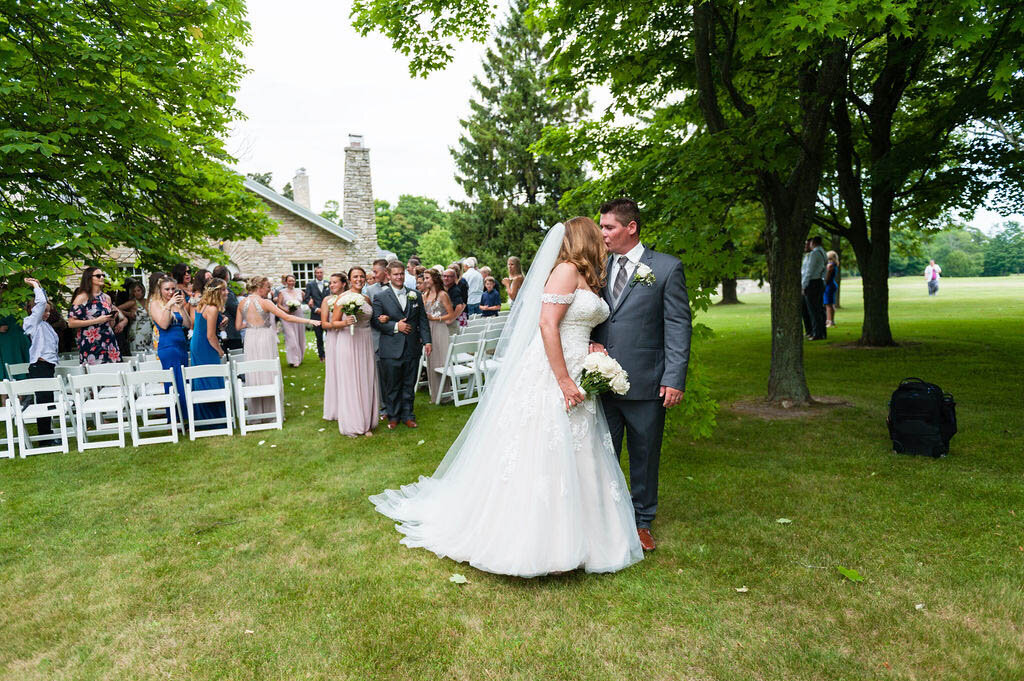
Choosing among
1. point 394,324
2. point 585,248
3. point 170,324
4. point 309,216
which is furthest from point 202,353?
point 309,216

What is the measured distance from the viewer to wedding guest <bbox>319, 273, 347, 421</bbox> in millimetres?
8328

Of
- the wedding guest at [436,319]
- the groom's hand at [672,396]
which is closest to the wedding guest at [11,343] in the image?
the wedding guest at [436,319]

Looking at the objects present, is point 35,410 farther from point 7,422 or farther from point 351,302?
point 351,302

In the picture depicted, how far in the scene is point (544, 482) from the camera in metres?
3.97

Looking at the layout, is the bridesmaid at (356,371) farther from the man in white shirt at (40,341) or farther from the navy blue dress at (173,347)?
the man in white shirt at (40,341)

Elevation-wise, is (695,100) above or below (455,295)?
above

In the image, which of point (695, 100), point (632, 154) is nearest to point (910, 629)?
point (632, 154)

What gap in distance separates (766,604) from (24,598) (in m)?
4.65

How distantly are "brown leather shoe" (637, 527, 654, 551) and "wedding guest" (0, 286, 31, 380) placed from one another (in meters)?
9.35

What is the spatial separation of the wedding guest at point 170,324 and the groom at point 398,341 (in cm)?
274

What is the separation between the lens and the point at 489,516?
4176 millimetres

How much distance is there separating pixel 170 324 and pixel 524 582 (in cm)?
689

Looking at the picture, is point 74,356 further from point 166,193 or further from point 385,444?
point 385,444

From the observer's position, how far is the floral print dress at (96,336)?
29.0 feet
